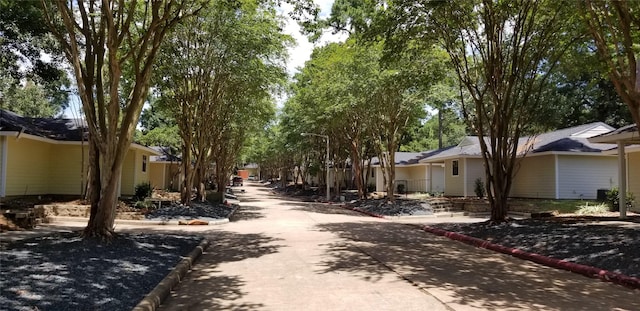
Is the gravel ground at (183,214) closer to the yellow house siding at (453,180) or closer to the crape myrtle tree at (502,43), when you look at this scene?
the crape myrtle tree at (502,43)

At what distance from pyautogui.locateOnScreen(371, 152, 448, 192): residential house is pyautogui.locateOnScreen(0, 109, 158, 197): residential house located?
24489 mm

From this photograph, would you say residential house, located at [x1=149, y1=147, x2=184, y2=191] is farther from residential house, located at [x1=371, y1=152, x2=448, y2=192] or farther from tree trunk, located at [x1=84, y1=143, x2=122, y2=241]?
tree trunk, located at [x1=84, y1=143, x2=122, y2=241]

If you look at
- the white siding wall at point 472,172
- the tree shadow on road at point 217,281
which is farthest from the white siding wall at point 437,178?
the tree shadow on road at point 217,281

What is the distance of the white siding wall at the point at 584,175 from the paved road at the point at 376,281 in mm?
15668

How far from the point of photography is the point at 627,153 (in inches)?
896

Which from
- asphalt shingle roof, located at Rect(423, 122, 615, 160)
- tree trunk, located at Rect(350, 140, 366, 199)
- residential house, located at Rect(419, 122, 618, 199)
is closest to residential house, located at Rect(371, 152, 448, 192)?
tree trunk, located at Rect(350, 140, 366, 199)

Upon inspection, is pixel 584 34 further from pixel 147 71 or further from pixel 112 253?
pixel 112 253

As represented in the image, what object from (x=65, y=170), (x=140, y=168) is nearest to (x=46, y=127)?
(x=65, y=170)

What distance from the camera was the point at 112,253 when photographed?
943cm

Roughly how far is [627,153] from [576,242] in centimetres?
1374

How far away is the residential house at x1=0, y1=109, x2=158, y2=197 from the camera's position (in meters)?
20.1

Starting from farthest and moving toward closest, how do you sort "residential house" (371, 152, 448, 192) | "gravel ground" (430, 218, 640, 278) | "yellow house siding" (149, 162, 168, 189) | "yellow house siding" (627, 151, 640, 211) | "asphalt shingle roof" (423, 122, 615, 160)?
"yellow house siding" (149, 162, 168, 189), "residential house" (371, 152, 448, 192), "asphalt shingle roof" (423, 122, 615, 160), "yellow house siding" (627, 151, 640, 211), "gravel ground" (430, 218, 640, 278)

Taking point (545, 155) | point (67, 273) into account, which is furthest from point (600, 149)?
point (67, 273)

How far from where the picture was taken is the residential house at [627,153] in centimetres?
1851
